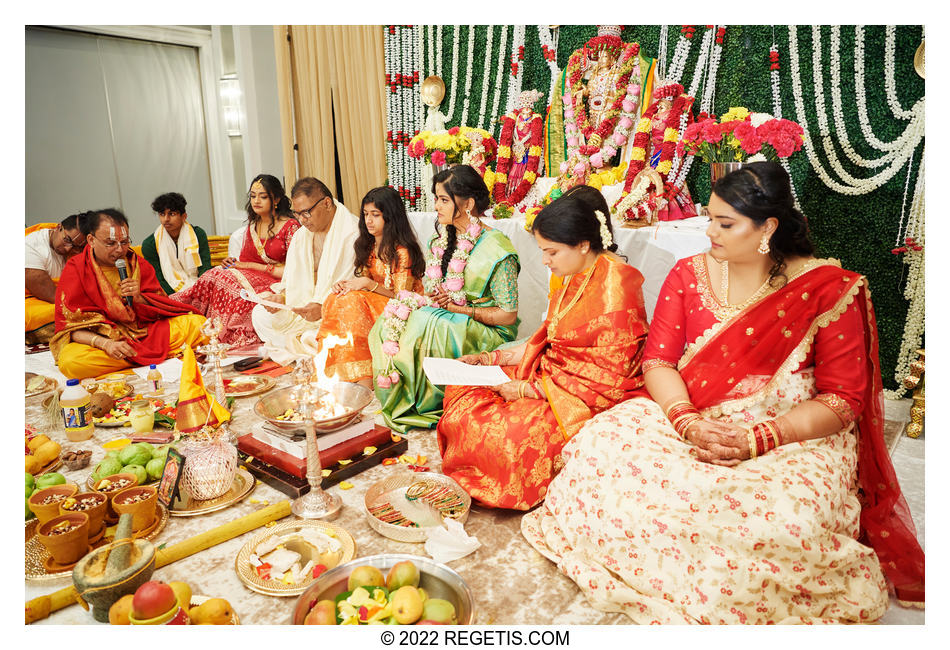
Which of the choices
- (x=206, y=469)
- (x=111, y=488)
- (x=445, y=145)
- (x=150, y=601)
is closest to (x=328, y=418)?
(x=206, y=469)

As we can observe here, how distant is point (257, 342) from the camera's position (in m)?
4.85

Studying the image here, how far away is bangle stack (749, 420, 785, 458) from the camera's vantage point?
6.19 ft

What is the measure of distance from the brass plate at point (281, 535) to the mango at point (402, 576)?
0.22 metres

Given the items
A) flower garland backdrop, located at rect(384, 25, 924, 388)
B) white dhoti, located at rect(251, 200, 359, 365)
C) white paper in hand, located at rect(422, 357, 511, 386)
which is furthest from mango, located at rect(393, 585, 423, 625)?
flower garland backdrop, located at rect(384, 25, 924, 388)

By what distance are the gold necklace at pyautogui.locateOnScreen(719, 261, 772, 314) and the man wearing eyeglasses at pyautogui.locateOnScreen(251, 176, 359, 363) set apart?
9.23 ft

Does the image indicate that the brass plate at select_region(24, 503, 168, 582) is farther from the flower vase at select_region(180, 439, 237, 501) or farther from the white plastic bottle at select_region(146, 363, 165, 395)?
the white plastic bottle at select_region(146, 363, 165, 395)

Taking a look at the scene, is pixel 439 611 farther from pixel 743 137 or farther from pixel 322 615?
pixel 743 137

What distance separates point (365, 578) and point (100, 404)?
2.34 m

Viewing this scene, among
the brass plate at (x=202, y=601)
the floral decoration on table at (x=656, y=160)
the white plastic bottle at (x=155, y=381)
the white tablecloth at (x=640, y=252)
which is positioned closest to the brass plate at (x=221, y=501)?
the brass plate at (x=202, y=601)

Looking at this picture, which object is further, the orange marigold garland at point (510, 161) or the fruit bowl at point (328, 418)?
the orange marigold garland at point (510, 161)

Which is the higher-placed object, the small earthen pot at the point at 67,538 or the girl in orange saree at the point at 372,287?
the girl in orange saree at the point at 372,287

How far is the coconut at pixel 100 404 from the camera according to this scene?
327cm

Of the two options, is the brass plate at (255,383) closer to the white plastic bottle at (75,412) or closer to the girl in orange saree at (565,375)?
the white plastic bottle at (75,412)

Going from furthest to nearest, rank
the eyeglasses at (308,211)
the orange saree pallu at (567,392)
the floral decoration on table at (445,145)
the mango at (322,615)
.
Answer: the floral decoration on table at (445,145) < the eyeglasses at (308,211) < the orange saree pallu at (567,392) < the mango at (322,615)
